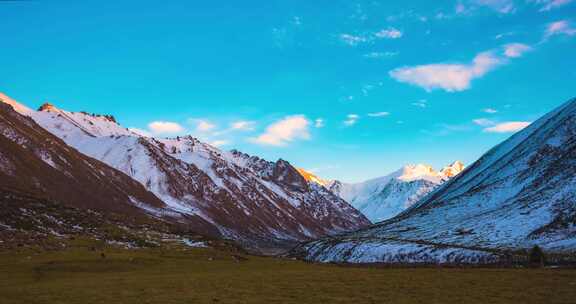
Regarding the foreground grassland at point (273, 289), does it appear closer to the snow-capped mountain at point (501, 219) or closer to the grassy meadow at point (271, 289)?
the grassy meadow at point (271, 289)

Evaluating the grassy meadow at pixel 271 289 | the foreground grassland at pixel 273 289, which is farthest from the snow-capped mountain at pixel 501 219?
the foreground grassland at pixel 273 289

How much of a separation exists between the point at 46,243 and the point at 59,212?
4096 cm

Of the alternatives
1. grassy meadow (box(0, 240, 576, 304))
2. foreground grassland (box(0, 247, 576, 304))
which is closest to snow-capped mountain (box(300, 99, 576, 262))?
grassy meadow (box(0, 240, 576, 304))

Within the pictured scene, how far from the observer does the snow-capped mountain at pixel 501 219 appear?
105125 mm

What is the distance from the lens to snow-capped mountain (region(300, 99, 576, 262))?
105125 millimetres

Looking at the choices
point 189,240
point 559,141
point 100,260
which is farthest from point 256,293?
point 559,141

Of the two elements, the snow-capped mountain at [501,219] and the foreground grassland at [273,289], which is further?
the snow-capped mountain at [501,219]

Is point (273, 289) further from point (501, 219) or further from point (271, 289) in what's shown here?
point (501, 219)

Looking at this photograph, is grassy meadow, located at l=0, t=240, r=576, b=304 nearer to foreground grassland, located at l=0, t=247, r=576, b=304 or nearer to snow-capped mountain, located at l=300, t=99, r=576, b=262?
foreground grassland, located at l=0, t=247, r=576, b=304

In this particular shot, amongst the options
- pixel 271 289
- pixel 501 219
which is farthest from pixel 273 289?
pixel 501 219

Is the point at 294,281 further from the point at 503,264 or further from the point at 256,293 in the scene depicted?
the point at 503,264

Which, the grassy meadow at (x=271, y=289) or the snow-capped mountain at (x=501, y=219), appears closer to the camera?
the grassy meadow at (x=271, y=289)

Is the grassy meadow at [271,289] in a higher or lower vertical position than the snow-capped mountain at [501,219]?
lower

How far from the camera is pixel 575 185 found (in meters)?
126
